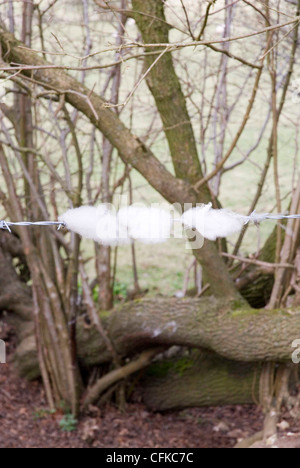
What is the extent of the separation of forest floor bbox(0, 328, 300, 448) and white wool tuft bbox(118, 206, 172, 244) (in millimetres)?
1745

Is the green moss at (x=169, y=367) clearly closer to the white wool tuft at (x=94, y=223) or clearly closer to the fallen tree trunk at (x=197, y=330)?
the fallen tree trunk at (x=197, y=330)

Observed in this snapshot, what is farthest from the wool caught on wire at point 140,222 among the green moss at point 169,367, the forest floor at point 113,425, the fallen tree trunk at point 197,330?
the green moss at point 169,367

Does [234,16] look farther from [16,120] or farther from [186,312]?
[186,312]

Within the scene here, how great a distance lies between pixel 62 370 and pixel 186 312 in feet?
3.00

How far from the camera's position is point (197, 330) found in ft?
11.1

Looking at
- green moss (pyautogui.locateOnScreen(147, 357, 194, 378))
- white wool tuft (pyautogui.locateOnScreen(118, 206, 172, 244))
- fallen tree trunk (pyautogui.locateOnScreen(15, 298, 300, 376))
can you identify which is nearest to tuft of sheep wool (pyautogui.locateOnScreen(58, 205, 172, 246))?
white wool tuft (pyautogui.locateOnScreen(118, 206, 172, 244))

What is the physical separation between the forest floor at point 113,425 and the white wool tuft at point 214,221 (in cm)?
167

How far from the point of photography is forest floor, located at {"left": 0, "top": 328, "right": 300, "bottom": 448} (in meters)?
3.51

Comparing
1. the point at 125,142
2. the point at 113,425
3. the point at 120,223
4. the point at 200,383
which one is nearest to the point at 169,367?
the point at 200,383

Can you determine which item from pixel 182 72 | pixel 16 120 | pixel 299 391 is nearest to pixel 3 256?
pixel 16 120

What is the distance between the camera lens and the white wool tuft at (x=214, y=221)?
6.42 feet

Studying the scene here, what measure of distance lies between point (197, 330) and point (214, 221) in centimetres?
151

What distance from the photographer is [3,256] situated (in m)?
4.43

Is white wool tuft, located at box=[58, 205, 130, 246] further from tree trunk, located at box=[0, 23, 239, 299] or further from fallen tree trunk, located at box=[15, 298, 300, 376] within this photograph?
fallen tree trunk, located at box=[15, 298, 300, 376]
